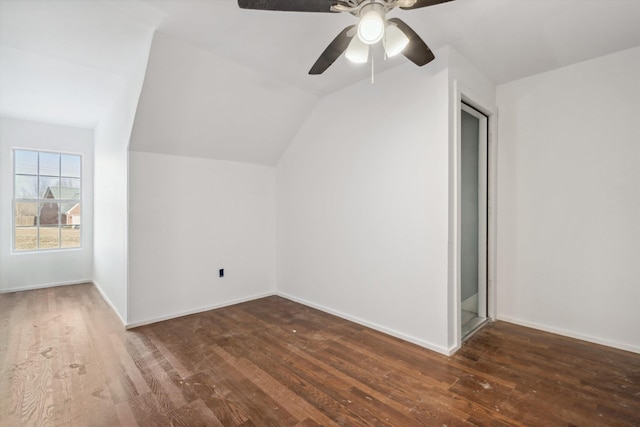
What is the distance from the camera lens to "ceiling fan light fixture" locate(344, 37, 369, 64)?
1.84 meters

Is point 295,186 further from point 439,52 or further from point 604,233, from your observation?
point 604,233

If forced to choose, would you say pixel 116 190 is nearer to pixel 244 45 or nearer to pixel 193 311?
pixel 193 311

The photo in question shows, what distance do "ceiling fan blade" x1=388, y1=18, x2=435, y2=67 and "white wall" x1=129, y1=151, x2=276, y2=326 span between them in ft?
8.62

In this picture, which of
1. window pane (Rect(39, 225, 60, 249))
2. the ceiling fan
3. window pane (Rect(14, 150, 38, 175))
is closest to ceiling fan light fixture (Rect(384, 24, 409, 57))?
the ceiling fan

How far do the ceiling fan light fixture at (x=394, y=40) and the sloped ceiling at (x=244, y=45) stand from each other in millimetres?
433

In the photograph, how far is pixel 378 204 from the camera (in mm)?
3018

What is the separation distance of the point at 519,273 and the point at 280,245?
2.93m

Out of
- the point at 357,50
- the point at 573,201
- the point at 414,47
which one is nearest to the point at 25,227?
the point at 357,50

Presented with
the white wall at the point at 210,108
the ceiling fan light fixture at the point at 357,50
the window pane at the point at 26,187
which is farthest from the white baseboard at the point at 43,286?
the ceiling fan light fixture at the point at 357,50

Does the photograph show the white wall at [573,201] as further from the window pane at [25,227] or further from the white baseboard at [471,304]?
the window pane at [25,227]

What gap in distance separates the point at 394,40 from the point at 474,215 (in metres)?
2.28

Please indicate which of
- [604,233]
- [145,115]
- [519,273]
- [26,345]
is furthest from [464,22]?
[26,345]

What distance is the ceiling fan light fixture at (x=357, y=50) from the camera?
1839mm

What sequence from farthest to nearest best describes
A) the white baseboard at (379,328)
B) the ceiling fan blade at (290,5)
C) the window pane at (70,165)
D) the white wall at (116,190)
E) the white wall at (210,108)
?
1. the window pane at (70,165)
2. the white wall at (116,190)
3. the white wall at (210,108)
4. the white baseboard at (379,328)
5. the ceiling fan blade at (290,5)
